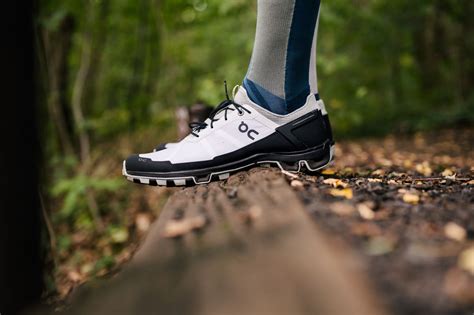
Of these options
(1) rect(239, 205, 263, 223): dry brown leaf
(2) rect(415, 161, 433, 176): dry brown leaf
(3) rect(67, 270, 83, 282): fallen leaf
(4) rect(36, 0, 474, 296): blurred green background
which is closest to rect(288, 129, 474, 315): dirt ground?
(1) rect(239, 205, 263, 223): dry brown leaf

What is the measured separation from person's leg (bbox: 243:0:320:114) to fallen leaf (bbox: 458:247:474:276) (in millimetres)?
943

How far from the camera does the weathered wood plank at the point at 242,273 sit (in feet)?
2.08

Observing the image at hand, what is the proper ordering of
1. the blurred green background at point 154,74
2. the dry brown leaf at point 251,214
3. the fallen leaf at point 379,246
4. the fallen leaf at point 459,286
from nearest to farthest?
the fallen leaf at point 459,286
the fallen leaf at point 379,246
the dry brown leaf at point 251,214
the blurred green background at point 154,74

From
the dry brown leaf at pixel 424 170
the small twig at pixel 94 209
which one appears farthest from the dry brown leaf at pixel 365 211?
the small twig at pixel 94 209

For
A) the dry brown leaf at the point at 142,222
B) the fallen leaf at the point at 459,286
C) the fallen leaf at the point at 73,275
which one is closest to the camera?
the fallen leaf at the point at 459,286

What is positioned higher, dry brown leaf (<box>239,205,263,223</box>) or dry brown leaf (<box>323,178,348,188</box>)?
dry brown leaf (<box>239,205,263,223</box>)

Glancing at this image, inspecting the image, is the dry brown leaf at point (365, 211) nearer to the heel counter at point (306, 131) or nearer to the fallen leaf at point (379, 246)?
the fallen leaf at point (379, 246)

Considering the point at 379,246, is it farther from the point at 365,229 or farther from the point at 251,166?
the point at 251,166

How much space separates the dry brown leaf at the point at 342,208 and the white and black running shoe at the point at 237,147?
0.57 m

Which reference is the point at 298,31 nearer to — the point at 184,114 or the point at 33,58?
the point at 33,58

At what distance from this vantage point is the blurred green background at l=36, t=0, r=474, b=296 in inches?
159

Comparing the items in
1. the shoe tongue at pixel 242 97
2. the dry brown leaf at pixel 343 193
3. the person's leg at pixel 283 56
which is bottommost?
the dry brown leaf at pixel 343 193

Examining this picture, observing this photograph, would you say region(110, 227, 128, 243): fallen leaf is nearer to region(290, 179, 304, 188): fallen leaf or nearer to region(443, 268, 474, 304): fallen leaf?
region(290, 179, 304, 188): fallen leaf

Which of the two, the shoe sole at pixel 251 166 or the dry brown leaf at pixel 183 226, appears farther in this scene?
the shoe sole at pixel 251 166
